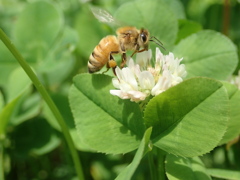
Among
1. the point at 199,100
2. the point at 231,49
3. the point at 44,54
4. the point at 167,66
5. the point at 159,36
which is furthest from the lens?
the point at 44,54

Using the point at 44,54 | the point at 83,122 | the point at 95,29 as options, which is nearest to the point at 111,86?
the point at 83,122

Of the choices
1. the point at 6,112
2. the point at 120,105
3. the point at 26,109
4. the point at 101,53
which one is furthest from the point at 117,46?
the point at 26,109

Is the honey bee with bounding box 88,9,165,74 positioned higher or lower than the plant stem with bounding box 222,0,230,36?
higher

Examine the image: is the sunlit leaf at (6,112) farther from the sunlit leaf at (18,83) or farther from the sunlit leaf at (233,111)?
the sunlit leaf at (233,111)

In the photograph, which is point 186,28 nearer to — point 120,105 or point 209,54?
point 209,54

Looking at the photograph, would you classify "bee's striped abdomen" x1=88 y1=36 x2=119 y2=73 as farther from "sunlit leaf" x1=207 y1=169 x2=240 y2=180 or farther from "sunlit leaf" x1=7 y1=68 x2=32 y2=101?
"sunlit leaf" x1=207 y1=169 x2=240 y2=180

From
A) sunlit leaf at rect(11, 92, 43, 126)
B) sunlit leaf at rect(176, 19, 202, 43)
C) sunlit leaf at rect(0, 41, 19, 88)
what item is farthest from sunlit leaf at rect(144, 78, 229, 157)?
sunlit leaf at rect(0, 41, 19, 88)

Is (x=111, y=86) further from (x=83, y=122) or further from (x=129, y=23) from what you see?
(x=129, y=23)
